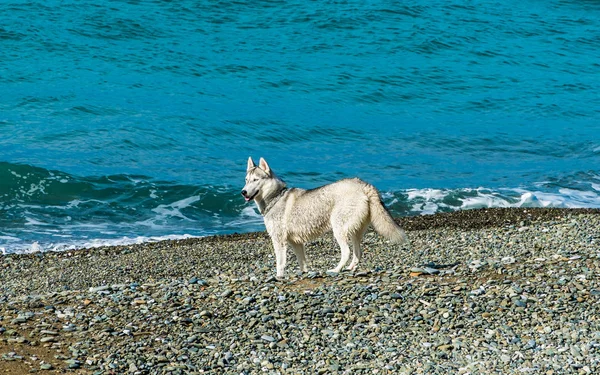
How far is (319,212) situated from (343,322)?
2.37 meters

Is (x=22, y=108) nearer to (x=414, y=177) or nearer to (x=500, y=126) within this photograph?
(x=414, y=177)

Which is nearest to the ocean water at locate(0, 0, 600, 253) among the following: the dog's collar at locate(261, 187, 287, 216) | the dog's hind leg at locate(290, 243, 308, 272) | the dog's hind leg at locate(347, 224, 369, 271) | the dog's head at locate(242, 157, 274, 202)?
the dog's head at locate(242, 157, 274, 202)

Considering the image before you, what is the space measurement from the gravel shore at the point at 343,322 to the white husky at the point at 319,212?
1.82 feet

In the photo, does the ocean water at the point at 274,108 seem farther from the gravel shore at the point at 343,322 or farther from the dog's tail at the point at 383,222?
the dog's tail at the point at 383,222

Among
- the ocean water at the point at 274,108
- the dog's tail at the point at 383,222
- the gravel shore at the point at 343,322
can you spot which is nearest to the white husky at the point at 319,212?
the dog's tail at the point at 383,222

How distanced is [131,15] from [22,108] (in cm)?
1044

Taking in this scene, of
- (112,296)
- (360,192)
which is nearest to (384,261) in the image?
(360,192)

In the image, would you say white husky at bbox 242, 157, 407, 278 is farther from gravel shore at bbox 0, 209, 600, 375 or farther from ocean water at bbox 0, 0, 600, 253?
ocean water at bbox 0, 0, 600, 253

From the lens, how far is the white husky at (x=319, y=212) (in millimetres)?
11594

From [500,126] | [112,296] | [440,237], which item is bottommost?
[500,126]

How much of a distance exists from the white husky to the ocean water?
7.79m

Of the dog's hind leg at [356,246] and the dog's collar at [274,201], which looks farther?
the dog's collar at [274,201]

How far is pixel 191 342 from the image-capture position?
9.67 metres

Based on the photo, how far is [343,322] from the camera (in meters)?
9.92
